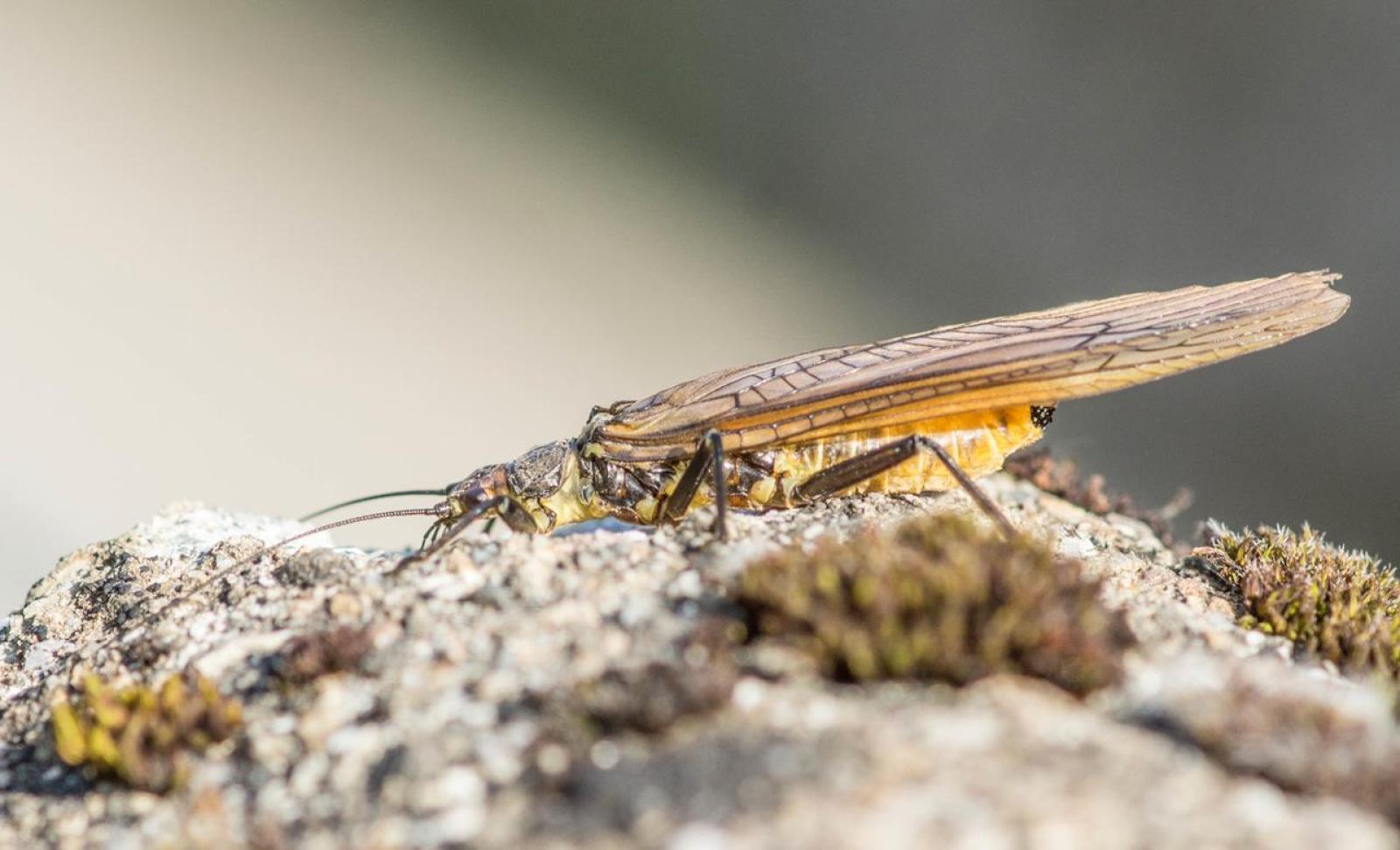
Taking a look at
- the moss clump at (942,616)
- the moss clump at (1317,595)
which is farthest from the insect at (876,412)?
the moss clump at (942,616)

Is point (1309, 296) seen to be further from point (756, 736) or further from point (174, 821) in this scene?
point (174, 821)

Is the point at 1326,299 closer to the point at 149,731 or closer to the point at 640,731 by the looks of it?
the point at 640,731

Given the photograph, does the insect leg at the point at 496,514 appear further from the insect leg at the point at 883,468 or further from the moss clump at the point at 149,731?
the insect leg at the point at 883,468

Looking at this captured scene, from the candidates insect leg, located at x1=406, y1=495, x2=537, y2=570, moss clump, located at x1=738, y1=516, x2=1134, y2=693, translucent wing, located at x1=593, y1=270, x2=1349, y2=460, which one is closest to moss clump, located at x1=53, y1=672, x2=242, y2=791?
insect leg, located at x1=406, y1=495, x2=537, y2=570

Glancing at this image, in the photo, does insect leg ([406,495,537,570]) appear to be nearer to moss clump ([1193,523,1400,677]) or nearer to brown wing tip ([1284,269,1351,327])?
moss clump ([1193,523,1400,677])

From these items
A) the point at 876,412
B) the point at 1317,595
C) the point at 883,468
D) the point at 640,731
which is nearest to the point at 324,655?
the point at 640,731

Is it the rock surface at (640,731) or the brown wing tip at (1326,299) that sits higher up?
the brown wing tip at (1326,299)
